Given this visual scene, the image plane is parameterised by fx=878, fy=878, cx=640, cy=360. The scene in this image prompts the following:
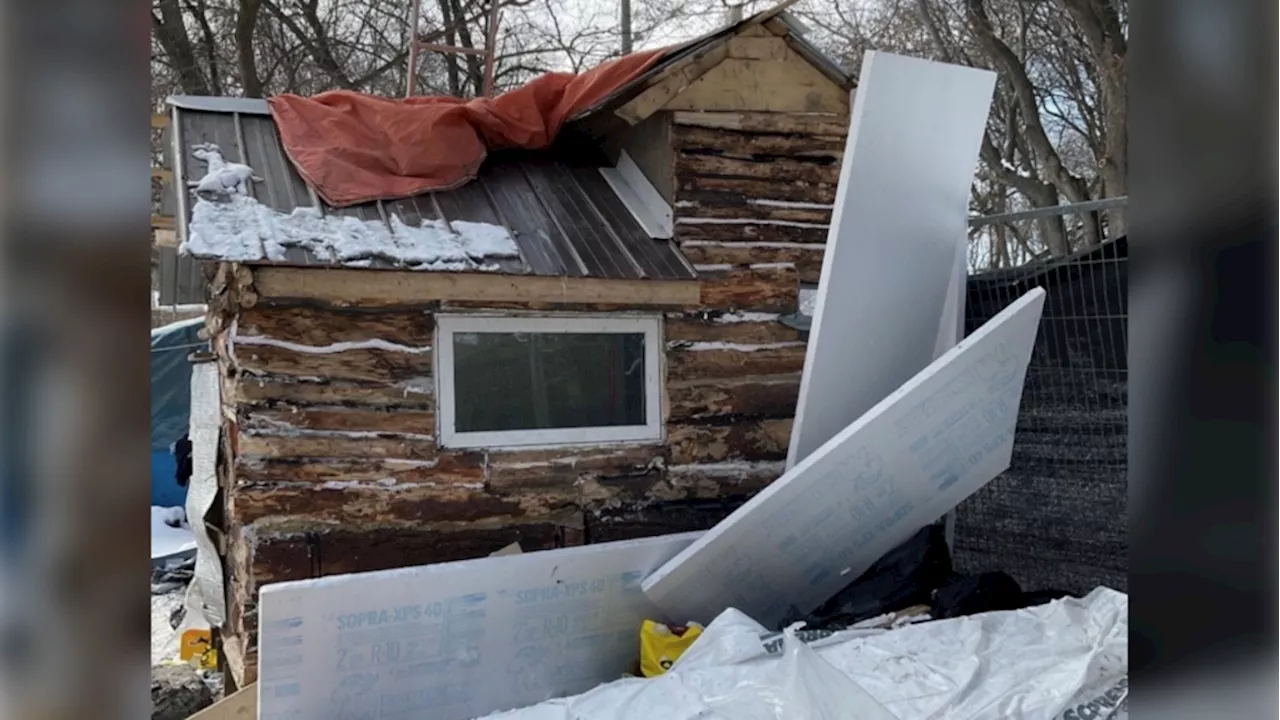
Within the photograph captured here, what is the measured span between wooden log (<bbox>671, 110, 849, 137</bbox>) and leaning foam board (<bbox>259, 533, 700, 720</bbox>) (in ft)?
7.47

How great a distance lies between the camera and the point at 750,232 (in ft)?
16.3

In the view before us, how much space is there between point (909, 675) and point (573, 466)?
2030 mm

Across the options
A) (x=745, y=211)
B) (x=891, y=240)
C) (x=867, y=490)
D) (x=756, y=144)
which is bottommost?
(x=867, y=490)

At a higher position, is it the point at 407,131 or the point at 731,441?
the point at 407,131

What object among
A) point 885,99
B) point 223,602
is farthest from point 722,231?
point 223,602

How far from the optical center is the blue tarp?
30.3 ft

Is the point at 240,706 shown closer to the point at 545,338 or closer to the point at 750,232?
the point at 545,338

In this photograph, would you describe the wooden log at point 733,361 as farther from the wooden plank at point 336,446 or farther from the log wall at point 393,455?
the wooden plank at point 336,446

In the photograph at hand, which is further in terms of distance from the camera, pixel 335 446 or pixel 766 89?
pixel 766 89

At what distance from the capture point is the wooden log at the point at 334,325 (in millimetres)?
3967

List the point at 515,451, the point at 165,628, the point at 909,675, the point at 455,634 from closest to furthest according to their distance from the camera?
the point at 909,675 → the point at 455,634 → the point at 515,451 → the point at 165,628

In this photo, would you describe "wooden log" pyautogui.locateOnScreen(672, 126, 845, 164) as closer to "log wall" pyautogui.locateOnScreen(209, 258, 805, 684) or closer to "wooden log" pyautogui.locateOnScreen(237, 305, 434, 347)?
"log wall" pyautogui.locateOnScreen(209, 258, 805, 684)

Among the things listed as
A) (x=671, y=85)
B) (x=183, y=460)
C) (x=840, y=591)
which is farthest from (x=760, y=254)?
(x=183, y=460)

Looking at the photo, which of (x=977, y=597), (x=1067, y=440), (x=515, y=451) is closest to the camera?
(x=977, y=597)
